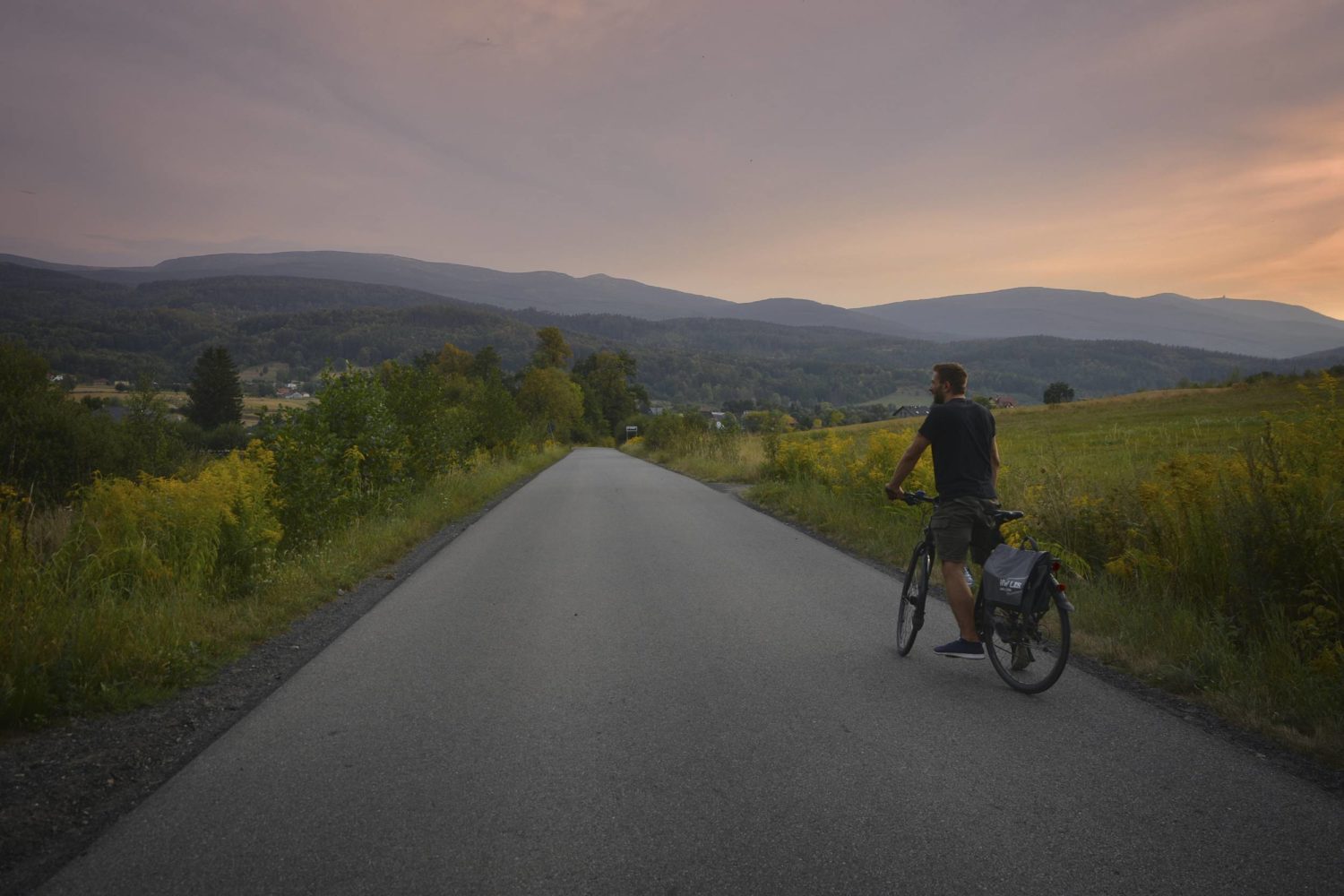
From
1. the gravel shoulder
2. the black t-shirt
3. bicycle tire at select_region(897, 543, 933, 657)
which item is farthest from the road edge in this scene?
the gravel shoulder

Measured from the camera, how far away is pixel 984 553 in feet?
16.9

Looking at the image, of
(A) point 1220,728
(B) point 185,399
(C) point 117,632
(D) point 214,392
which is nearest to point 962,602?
(A) point 1220,728

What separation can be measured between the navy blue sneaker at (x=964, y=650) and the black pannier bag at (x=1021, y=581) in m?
0.35

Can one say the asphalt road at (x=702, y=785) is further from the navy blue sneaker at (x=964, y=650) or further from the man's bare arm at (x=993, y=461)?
the man's bare arm at (x=993, y=461)

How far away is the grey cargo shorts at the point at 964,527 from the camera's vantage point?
16.5 feet

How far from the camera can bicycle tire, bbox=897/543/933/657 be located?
5.35 metres

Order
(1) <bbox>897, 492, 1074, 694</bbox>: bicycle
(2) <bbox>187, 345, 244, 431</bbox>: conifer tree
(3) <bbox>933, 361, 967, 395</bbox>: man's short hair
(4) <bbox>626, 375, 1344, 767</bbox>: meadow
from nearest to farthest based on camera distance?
(4) <bbox>626, 375, 1344, 767</bbox>: meadow → (1) <bbox>897, 492, 1074, 694</bbox>: bicycle → (3) <bbox>933, 361, 967, 395</bbox>: man's short hair → (2) <bbox>187, 345, 244, 431</bbox>: conifer tree

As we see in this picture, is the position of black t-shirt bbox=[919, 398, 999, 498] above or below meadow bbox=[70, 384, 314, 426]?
above

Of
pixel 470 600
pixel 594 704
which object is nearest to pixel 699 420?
pixel 470 600

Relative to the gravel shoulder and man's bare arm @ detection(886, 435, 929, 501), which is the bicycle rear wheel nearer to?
man's bare arm @ detection(886, 435, 929, 501)

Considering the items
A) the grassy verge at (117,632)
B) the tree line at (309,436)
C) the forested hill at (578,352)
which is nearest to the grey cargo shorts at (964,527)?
the grassy verge at (117,632)

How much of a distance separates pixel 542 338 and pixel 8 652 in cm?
9723

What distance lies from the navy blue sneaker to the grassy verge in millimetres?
4989

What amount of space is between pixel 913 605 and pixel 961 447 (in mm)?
1362
